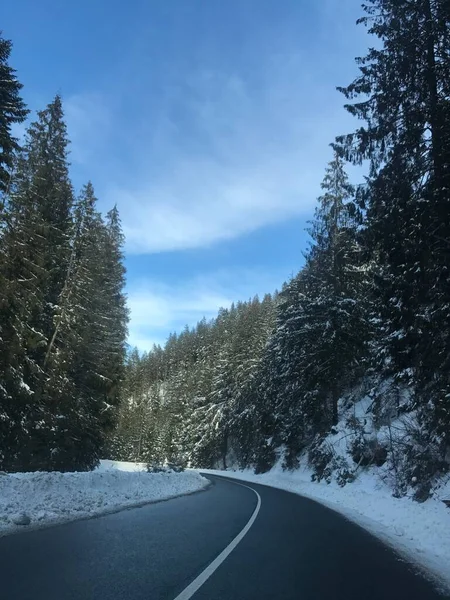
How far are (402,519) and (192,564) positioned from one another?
8.63 metres

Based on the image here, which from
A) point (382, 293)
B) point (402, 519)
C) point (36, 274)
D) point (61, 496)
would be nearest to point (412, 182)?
point (382, 293)

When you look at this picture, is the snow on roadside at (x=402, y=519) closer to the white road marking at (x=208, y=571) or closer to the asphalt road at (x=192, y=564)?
the asphalt road at (x=192, y=564)

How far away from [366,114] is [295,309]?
62.7 feet

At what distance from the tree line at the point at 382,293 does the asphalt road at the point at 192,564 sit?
5.11 meters

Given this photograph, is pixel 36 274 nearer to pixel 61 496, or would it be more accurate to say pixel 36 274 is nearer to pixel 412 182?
pixel 61 496

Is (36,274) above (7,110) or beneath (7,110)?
beneath

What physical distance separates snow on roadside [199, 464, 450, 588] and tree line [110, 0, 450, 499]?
1.26 meters

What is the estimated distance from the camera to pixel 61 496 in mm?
13016

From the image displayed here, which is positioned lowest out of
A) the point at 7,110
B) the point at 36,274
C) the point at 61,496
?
the point at 61,496

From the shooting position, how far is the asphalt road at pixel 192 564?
17.5 feet

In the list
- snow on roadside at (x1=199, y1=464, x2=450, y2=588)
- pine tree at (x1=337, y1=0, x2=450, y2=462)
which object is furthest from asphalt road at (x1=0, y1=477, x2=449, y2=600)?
pine tree at (x1=337, y1=0, x2=450, y2=462)

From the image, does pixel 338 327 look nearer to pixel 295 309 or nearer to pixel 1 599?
pixel 295 309

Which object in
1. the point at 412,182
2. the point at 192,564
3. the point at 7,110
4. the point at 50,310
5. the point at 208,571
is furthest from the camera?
the point at 50,310

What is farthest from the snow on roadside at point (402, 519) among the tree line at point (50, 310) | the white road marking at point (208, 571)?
the tree line at point (50, 310)
